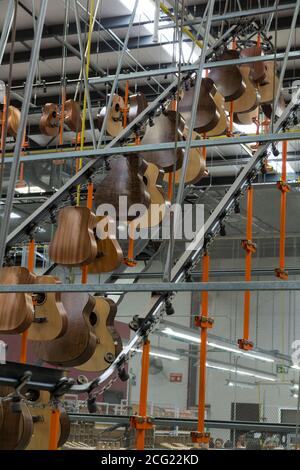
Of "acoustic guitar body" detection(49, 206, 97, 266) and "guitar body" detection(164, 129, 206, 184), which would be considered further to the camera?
"guitar body" detection(164, 129, 206, 184)

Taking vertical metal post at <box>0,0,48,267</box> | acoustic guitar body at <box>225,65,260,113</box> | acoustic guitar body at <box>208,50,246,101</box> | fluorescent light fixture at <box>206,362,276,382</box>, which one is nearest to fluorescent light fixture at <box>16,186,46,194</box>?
acoustic guitar body at <box>225,65,260,113</box>

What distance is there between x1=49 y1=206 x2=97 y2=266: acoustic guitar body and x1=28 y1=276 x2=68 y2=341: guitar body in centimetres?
29

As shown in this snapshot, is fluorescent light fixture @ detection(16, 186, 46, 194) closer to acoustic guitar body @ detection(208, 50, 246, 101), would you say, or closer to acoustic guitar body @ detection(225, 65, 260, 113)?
acoustic guitar body @ detection(225, 65, 260, 113)

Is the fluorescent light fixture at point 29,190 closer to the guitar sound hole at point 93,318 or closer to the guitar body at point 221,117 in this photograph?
the guitar body at point 221,117

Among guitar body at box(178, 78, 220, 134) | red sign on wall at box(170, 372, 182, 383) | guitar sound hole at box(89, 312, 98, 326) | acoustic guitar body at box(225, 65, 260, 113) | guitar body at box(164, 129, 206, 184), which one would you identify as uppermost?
acoustic guitar body at box(225, 65, 260, 113)

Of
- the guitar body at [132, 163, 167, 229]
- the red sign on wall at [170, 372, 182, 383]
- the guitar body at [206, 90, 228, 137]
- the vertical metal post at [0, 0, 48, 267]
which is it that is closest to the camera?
the vertical metal post at [0, 0, 48, 267]

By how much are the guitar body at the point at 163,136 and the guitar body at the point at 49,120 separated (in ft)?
12.1

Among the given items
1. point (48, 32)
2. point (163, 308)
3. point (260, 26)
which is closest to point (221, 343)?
point (48, 32)

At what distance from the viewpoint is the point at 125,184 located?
668 cm

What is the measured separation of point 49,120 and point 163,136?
12.6 ft

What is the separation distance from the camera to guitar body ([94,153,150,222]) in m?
6.68

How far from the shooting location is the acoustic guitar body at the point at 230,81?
25.8 ft

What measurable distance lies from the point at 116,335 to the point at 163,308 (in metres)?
1.14
